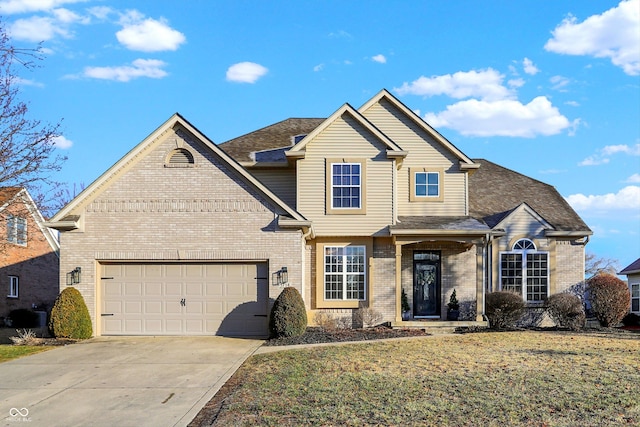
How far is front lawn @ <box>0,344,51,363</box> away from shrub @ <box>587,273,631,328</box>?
17.8m

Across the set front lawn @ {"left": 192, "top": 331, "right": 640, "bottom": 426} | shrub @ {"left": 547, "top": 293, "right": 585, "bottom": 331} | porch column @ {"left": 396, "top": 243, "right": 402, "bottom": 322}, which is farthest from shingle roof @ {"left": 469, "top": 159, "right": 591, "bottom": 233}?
front lawn @ {"left": 192, "top": 331, "right": 640, "bottom": 426}

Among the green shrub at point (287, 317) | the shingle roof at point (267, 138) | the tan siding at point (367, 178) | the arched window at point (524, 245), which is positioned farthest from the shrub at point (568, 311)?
the shingle roof at point (267, 138)

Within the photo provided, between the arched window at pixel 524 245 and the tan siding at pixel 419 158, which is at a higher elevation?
the tan siding at pixel 419 158

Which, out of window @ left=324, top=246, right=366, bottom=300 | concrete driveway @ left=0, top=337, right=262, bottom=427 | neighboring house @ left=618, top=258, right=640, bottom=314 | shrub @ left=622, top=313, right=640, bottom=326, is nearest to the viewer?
concrete driveway @ left=0, top=337, right=262, bottom=427

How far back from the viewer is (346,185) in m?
20.8

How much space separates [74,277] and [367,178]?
958cm

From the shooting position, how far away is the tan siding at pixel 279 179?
22.0 metres

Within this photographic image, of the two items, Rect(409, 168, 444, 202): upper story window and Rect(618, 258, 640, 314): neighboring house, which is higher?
Rect(409, 168, 444, 202): upper story window

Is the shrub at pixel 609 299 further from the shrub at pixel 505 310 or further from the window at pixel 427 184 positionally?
the window at pixel 427 184

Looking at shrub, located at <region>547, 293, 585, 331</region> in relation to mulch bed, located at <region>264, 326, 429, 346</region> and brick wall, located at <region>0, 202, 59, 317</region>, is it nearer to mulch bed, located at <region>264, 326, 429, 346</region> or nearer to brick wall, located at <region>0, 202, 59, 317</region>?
mulch bed, located at <region>264, 326, 429, 346</region>

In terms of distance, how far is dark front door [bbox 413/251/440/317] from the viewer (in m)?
22.0

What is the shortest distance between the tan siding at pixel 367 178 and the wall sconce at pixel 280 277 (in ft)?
8.96

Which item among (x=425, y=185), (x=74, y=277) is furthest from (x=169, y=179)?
(x=425, y=185)

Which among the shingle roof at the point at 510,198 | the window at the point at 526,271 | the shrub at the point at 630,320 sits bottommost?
the shrub at the point at 630,320
